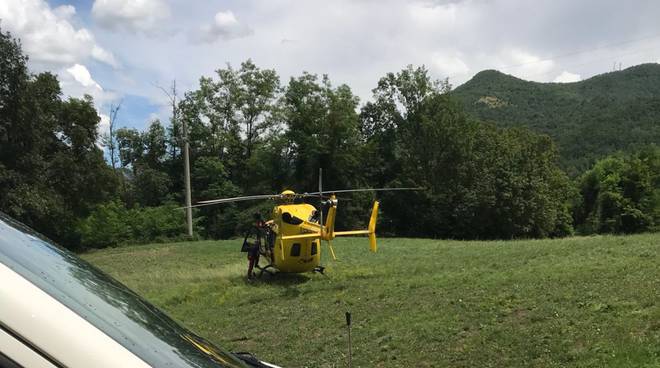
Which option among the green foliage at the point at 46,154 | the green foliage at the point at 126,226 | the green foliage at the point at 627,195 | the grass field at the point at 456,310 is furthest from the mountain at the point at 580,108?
the grass field at the point at 456,310

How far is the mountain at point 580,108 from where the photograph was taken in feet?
303

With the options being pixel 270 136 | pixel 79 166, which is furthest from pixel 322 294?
pixel 270 136

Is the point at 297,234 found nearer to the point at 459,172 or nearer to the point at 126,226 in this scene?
the point at 126,226

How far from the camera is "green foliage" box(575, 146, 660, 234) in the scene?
5253 centimetres

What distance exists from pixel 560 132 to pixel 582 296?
10264 centimetres

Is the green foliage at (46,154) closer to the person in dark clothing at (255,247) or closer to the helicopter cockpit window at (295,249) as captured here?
the person in dark clothing at (255,247)

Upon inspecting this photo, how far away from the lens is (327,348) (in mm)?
8578

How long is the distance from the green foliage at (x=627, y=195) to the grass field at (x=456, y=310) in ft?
Result: 141

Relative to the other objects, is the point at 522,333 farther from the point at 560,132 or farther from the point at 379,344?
the point at 560,132


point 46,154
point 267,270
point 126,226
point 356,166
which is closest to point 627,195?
point 356,166

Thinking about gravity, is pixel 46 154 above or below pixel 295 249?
above

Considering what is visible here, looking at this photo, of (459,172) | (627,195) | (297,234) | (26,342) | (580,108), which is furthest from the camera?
(580,108)

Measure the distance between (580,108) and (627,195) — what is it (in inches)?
2735

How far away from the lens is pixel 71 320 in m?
1.04
